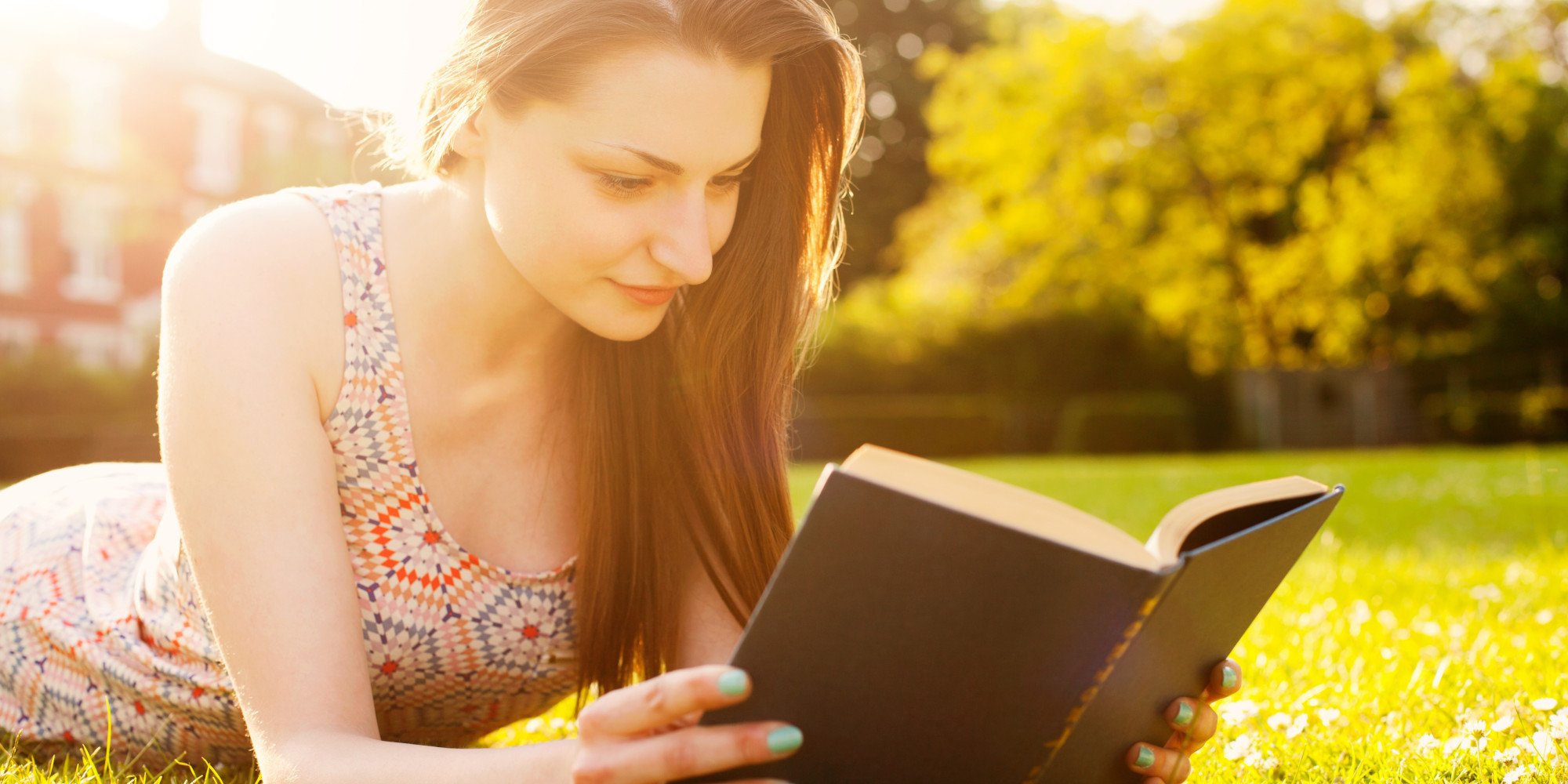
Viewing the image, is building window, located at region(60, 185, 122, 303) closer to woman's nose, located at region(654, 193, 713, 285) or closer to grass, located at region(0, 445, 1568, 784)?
grass, located at region(0, 445, 1568, 784)

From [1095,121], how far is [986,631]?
2256 cm

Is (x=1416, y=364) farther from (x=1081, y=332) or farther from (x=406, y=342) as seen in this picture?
(x=406, y=342)

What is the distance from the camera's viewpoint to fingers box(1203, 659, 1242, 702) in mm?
1755

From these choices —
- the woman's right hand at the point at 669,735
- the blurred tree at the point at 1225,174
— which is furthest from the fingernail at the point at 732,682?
the blurred tree at the point at 1225,174

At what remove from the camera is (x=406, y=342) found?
2.22 metres

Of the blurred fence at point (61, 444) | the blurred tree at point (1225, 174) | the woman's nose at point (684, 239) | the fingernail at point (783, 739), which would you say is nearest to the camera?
the fingernail at point (783, 739)

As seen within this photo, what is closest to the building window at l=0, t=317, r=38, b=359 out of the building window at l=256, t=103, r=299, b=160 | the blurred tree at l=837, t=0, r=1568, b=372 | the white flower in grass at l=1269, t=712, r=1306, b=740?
the building window at l=256, t=103, r=299, b=160

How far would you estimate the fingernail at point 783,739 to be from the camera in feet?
4.41

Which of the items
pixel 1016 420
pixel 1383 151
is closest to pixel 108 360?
pixel 1016 420

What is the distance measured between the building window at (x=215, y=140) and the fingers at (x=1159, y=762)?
29729 mm

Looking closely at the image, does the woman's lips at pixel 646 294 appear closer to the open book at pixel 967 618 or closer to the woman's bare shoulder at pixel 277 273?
the woman's bare shoulder at pixel 277 273

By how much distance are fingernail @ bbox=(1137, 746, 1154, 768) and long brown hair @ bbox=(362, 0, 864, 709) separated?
773 mm

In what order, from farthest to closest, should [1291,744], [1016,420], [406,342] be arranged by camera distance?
[1016,420] < [1291,744] < [406,342]

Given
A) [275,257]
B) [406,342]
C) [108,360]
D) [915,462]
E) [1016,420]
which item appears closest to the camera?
[915,462]
